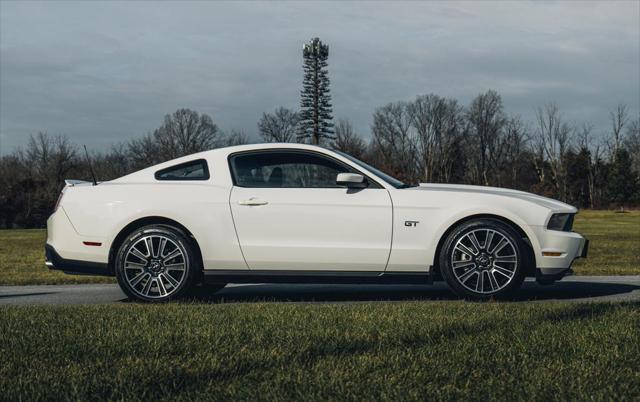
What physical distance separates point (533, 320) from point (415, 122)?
99887 mm

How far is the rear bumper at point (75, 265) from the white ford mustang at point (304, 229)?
1 cm

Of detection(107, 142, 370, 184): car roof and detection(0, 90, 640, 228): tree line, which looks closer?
detection(107, 142, 370, 184): car roof

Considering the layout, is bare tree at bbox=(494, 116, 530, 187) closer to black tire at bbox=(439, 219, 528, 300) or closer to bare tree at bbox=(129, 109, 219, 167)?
bare tree at bbox=(129, 109, 219, 167)

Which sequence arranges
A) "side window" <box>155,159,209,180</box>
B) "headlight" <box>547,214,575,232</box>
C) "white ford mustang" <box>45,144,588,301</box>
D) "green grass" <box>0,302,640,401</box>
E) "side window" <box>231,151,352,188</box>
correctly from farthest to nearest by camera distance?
"side window" <box>155,159,209,180</box> < "side window" <box>231,151,352,188</box> < "headlight" <box>547,214,575,232</box> < "white ford mustang" <box>45,144,588,301</box> < "green grass" <box>0,302,640,401</box>

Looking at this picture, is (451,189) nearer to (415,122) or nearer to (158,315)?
(158,315)

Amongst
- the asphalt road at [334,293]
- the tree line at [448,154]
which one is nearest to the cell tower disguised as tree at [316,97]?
the tree line at [448,154]

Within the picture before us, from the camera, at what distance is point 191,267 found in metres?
7.27

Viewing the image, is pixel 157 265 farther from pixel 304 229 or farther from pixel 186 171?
pixel 304 229

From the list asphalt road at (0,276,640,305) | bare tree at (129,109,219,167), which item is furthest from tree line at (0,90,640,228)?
asphalt road at (0,276,640,305)

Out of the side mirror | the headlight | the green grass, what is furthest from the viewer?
the headlight

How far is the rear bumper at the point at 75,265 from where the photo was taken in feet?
24.5

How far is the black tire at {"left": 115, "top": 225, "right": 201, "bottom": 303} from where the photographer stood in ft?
23.9

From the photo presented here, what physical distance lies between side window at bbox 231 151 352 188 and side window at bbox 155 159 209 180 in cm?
32

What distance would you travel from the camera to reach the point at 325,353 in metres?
4.38
